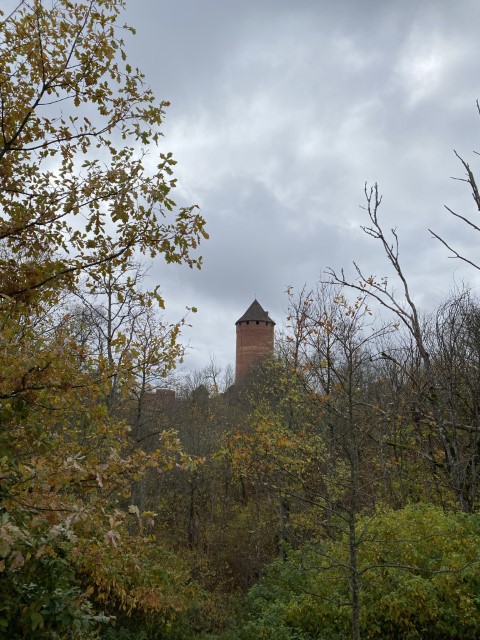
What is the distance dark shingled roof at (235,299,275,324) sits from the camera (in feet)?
203

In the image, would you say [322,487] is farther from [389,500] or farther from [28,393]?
[28,393]

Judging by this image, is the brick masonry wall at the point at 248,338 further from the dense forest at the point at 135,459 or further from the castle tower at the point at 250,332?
the dense forest at the point at 135,459

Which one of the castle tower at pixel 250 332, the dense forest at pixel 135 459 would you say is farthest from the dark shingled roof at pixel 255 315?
the dense forest at pixel 135 459

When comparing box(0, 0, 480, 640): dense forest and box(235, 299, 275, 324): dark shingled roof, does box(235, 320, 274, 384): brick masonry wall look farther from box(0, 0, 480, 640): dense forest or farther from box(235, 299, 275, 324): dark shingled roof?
box(0, 0, 480, 640): dense forest

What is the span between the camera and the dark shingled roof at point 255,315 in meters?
62.0

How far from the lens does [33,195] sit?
13.5 ft

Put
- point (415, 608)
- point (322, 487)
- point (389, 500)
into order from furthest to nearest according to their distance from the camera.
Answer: point (322, 487)
point (389, 500)
point (415, 608)

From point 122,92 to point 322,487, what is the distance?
13.4 meters

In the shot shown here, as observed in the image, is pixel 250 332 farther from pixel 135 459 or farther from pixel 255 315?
pixel 135 459

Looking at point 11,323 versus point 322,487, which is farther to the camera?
point 322,487

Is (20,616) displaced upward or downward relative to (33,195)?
downward

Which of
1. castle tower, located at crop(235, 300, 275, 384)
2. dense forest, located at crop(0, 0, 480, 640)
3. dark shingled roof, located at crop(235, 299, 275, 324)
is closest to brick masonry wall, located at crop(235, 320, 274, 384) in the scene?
castle tower, located at crop(235, 300, 275, 384)

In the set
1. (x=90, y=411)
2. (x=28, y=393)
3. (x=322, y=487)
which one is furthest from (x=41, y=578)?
(x=322, y=487)

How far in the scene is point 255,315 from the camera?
62344 millimetres
